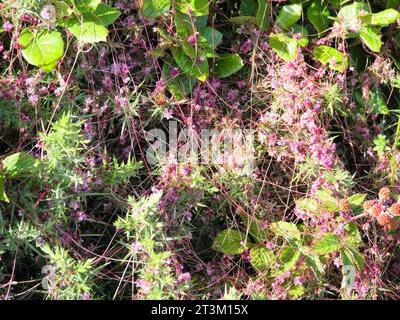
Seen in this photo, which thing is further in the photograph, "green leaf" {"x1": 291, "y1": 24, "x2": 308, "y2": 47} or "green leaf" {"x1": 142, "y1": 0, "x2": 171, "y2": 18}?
"green leaf" {"x1": 291, "y1": 24, "x2": 308, "y2": 47}

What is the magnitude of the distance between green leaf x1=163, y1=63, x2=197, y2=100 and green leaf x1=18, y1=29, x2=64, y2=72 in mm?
347

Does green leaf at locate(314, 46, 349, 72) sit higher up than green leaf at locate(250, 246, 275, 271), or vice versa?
green leaf at locate(314, 46, 349, 72)

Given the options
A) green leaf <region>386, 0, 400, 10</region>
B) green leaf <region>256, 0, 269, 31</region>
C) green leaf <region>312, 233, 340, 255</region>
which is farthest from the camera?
green leaf <region>386, 0, 400, 10</region>

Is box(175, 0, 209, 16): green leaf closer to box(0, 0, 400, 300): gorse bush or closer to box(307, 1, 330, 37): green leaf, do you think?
box(0, 0, 400, 300): gorse bush

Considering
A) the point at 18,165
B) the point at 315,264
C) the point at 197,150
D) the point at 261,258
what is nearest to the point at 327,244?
the point at 315,264

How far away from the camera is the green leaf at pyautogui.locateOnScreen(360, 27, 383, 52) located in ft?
6.32

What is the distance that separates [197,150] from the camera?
1.84 meters

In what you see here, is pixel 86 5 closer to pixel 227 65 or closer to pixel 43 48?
pixel 43 48

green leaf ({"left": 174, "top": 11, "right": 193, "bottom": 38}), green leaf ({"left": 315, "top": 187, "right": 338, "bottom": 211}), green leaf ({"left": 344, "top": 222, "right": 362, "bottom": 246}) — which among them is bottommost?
green leaf ({"left": 344, "top": 222, "right": 362, "bottom": 246})

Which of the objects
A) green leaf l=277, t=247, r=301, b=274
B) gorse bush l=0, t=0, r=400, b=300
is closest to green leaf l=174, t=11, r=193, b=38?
gorse bush l=0, t=0, r=400, b=300

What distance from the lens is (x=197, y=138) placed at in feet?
6.09

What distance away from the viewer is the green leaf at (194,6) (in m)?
1.82

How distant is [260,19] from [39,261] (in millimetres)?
1052

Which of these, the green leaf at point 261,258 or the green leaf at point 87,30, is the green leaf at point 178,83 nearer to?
the green leaf at point 87,30
